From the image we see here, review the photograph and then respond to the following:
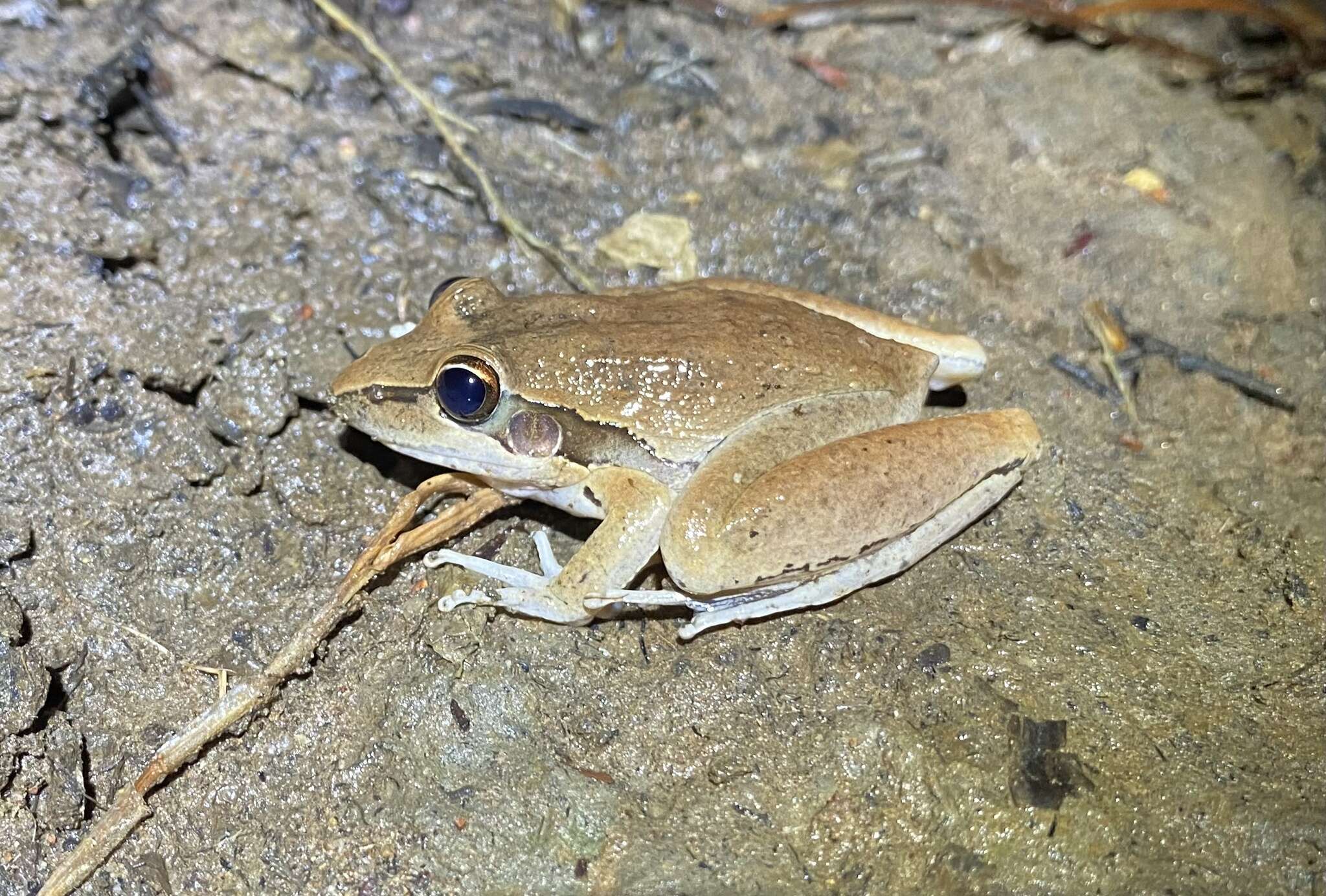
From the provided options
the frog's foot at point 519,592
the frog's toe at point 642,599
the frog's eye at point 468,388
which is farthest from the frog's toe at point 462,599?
the frog's eye at point 468,388

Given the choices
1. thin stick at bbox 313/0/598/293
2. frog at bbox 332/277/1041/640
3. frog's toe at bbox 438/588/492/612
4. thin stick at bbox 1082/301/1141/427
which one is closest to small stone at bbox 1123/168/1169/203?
thin stick at bbox 1082/301/1141/427

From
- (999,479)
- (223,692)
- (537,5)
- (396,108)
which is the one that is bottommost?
(223,692)

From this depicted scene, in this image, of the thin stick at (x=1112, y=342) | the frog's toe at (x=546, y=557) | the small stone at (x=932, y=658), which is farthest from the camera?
the thin stick at (x=1112, y=342)

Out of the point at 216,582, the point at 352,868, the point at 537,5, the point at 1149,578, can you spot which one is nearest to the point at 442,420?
the point at 216,582

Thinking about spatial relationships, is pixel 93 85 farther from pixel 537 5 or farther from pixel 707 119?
pixel 707 119

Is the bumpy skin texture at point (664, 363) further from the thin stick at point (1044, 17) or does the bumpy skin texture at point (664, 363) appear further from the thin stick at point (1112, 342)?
the thin stick at point (1044, 17)

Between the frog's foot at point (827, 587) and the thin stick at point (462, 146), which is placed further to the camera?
the thin stick at point (462, 146)

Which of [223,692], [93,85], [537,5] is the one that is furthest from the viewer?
[537,5]
